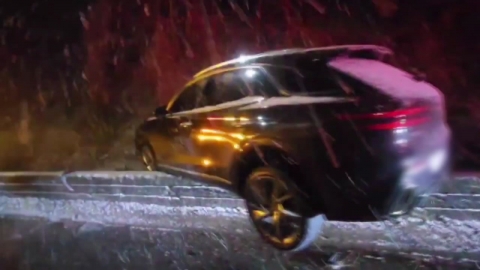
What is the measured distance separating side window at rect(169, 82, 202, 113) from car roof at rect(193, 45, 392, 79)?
50 mm

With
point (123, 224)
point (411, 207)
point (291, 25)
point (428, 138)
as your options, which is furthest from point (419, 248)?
point (123, 224)

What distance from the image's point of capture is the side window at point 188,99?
8.54 ft

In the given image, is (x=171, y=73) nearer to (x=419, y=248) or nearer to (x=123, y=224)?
(x=123, y=224)

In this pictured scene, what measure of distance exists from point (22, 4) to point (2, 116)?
1.97 feet

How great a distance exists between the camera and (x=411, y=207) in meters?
2.18

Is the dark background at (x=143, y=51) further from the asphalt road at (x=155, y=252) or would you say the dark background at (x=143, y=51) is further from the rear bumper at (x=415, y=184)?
the asphalt road at (x=155, y=252)

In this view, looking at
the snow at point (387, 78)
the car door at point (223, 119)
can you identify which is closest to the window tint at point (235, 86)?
the car door at point (223, 119)

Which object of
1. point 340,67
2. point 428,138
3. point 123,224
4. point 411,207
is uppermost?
point 340,67

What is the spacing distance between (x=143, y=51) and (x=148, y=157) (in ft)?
1.52

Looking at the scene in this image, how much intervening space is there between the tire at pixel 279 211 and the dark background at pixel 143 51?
506 mm

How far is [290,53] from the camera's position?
2369mm

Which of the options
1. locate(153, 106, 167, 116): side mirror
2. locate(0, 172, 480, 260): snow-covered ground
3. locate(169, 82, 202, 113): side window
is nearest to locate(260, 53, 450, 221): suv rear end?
locate(0, 172, 480, 260): snow-covered ground

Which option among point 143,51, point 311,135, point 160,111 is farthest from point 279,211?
point 143,51

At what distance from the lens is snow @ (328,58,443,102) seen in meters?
2.08
